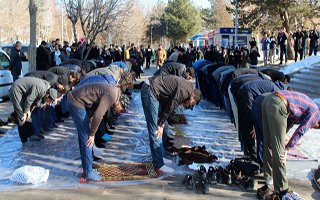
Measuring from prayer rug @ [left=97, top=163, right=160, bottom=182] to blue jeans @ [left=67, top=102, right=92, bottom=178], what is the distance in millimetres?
290

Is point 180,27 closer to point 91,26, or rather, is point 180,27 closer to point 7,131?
point 91,26

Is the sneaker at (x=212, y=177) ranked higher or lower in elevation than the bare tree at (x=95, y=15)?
lower

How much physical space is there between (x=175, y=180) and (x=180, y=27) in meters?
52.1

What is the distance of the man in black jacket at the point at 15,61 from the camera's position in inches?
475

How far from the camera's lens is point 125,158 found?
627 centimetres

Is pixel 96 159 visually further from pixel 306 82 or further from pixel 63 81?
pixel 306 82

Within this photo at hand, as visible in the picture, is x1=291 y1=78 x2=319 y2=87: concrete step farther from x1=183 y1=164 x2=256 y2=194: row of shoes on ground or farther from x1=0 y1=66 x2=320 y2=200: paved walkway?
x1=183 y1=164 x2=256 y2=194: row of shoes on ground

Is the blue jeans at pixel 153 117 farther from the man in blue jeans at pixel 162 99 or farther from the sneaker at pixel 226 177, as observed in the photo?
the sneaker at pixel 226 177

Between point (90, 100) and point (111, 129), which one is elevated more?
point (90, 100)

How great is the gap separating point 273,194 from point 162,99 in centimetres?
195

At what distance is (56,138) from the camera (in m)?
7.59

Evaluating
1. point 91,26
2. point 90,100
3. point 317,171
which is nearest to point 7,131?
point 90,100

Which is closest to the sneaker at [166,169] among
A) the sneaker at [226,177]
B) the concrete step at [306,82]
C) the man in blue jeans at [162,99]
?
the man in blue jeans at [162,99]

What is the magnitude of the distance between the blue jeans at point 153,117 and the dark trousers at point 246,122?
1.24 m
